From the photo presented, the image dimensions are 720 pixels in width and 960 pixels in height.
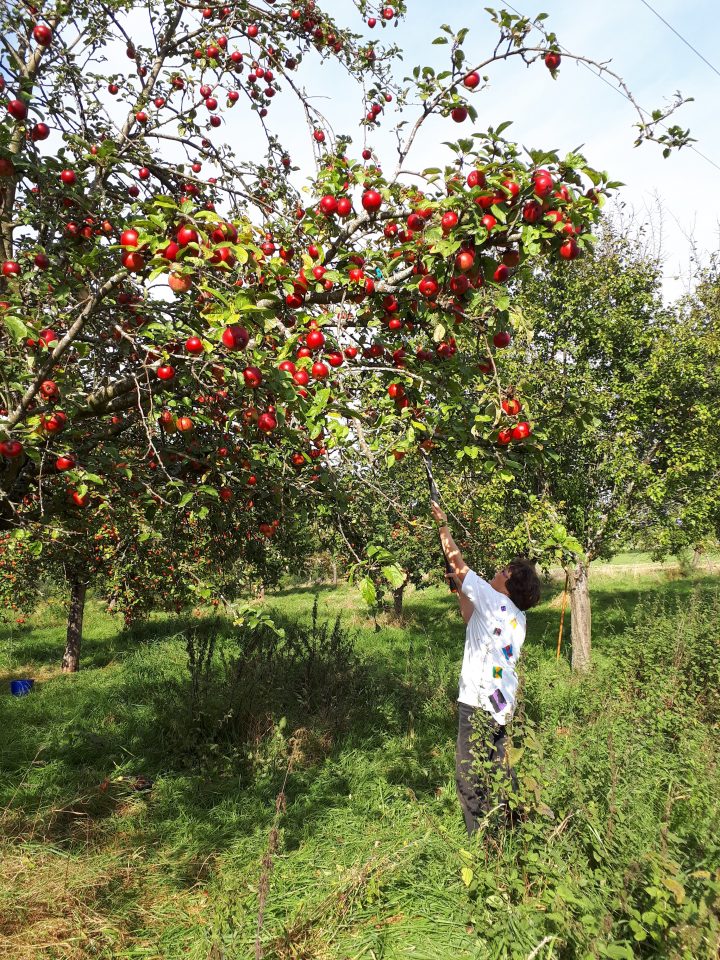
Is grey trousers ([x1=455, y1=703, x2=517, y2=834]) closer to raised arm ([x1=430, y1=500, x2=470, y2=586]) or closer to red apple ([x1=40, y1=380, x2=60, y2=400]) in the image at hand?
raised arm ([x1=430, y1=500, x2=470, y2=586])

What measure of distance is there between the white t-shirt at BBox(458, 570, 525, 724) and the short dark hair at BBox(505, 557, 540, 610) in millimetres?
63

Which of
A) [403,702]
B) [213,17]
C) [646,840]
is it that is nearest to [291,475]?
[646,840]

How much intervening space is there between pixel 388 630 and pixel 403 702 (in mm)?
6258

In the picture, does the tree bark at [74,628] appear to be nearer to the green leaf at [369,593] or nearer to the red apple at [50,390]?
the red apple at [50,390]

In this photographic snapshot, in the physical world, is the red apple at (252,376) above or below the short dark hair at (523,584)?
above

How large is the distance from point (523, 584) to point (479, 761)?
3.21 ft

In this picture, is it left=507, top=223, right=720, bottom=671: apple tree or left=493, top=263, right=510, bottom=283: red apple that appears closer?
left=493, top=263, right=510, bottom=283: red apple

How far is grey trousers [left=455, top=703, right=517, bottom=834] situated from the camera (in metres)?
2.88

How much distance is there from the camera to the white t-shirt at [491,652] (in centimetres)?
304

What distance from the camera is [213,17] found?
364cm

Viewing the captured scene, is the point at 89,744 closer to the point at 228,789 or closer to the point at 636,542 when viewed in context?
the point at 228,789

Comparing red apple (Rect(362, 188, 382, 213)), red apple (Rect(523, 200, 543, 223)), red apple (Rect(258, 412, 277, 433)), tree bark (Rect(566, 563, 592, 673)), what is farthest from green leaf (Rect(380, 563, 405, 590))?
tree bark (Rect(566, 563, 592, 673))

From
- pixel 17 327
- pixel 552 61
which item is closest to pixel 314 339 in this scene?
pixel 17 327

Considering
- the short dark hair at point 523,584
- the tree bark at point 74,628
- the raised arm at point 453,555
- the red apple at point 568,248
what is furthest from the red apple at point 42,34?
the tree bark at point 74,628
